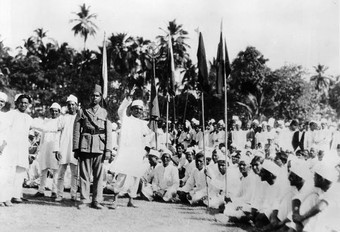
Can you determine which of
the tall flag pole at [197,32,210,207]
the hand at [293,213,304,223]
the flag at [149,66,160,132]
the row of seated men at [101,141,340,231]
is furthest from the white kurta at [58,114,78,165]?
the hand at [293,213,304,223]

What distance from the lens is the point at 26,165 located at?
7.24m

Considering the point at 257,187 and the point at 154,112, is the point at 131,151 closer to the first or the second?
the point at 257,187

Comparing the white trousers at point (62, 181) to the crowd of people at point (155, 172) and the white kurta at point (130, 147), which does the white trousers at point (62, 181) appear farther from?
the white kurta at point (130, 147)

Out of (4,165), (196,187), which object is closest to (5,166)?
(4,165)

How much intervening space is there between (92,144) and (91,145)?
0.02 m

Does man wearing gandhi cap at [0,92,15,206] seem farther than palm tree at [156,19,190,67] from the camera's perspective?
No

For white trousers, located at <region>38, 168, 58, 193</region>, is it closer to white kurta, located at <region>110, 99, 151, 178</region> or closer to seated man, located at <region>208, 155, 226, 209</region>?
white kurta, located at <region>110, 99, 151, 178</region>

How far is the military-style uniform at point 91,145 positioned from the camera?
277 inches

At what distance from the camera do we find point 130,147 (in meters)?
7.62

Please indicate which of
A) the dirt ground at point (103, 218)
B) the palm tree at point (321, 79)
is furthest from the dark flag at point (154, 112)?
the palm tree at point (321, 79)

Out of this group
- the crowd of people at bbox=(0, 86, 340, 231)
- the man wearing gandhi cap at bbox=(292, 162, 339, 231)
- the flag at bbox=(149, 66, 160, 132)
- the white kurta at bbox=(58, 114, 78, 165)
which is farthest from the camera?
the flag at bbox=(149, 66, 160, 132)

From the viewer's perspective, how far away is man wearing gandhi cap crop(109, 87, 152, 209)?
749cm

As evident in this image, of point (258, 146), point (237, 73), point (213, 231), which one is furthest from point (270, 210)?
point (237, 73)

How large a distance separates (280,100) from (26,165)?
86.8 ft
